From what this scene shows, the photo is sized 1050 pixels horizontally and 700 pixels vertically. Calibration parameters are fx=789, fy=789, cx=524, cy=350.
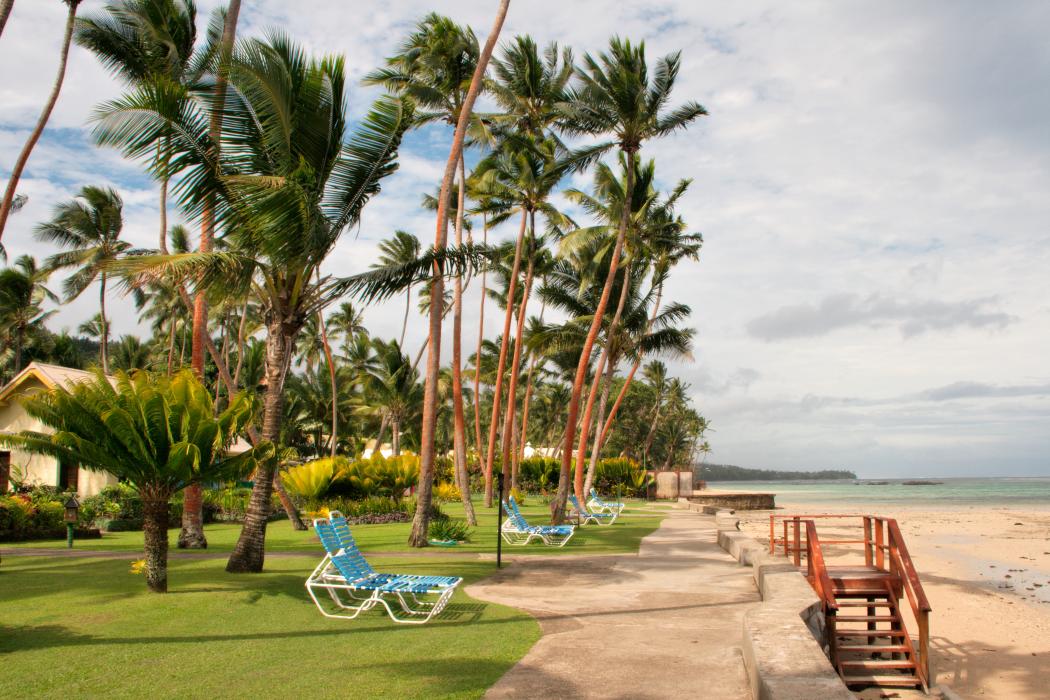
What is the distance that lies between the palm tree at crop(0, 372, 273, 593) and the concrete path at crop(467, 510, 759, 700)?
354 cm

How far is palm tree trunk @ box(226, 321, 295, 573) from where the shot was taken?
32.5 ft

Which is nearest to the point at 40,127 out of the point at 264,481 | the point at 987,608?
the point at 264,481

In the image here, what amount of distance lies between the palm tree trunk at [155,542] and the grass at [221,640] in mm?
181

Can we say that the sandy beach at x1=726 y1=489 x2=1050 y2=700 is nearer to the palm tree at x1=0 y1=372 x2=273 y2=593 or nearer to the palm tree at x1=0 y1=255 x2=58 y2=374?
the palm tree at x1=0 y1=372 x2=273 y2=593

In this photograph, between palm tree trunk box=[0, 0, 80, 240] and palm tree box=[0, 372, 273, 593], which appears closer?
palm tree box=[0, 372, 273, 593]

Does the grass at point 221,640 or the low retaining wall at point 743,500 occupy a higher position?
the grass at point 221,640

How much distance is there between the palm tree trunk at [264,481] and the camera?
9898 millimetres

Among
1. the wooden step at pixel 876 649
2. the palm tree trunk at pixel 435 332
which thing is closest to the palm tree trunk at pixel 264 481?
the palm tree trunk at pixel 435 332

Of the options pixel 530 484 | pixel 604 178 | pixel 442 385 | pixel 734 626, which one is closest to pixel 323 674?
pixel 734 626

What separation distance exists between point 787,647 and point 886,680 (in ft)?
14.3

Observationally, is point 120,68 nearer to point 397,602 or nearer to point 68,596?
point 68,596

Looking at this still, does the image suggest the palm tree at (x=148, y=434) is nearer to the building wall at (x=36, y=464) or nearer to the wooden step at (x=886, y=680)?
the wooden step at (x=886, y=680)

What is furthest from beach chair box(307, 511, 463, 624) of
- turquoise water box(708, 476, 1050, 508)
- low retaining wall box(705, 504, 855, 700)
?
turquoise water box(708, 476, 1050, 508)

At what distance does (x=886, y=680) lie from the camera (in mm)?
8531
